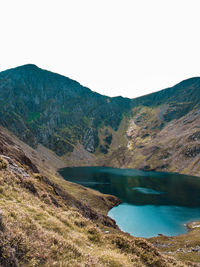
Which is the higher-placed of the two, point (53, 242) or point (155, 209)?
point (53, 242)

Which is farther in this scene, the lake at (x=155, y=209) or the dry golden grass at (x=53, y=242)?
the lake at (x=155, y=209)

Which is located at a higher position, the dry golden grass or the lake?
the dry golden grass

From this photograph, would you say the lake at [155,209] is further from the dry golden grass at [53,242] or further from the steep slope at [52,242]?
the dry golden grass at [53,242]

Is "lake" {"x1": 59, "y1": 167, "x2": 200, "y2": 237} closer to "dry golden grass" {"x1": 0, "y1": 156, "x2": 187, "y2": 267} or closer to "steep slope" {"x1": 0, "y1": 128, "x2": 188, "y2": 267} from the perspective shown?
"steep slope" {"x1": 0, "y1": 128, "x2": 188, "y2": 267}

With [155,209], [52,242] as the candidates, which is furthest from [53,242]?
[155,209]

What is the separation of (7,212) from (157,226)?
85719 mm

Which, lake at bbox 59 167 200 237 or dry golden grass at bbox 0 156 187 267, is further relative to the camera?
lake at bbox 59 167 200 237

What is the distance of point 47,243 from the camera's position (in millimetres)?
11281

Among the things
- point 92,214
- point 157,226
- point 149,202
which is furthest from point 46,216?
point 149,202

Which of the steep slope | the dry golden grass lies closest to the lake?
the steep slope

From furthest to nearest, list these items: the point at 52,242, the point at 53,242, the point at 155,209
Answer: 1. the point at 155,209
2. the point at 53,242
3. the point at 52,242

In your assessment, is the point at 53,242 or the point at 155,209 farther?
the point at 155,209

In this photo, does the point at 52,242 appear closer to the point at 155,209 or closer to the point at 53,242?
the point at 53,242

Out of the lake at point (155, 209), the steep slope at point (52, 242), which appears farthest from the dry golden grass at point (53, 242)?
the lake at point (155, 209)
